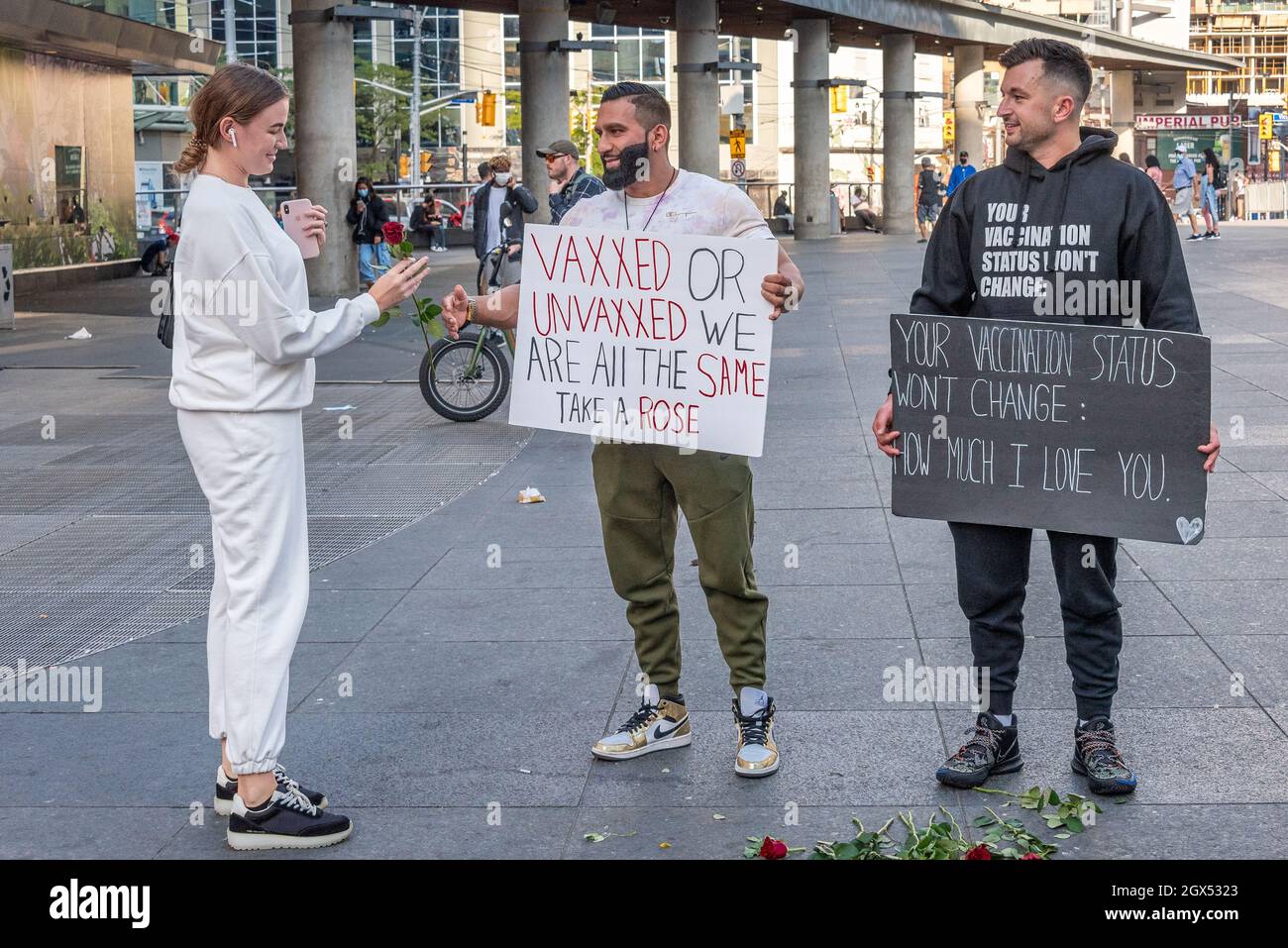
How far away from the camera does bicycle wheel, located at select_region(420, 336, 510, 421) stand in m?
12.5

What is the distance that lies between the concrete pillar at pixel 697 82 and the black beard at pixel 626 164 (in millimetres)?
36374

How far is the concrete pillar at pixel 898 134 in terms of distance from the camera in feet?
169

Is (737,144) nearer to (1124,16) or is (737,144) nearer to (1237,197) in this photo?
(1237,197)

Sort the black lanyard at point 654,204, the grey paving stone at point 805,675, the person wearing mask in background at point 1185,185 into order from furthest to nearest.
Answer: the person wearing mask in background at point 1185,185 → the grey paving stone at point 805,675 → the black lanyard at point 654,204

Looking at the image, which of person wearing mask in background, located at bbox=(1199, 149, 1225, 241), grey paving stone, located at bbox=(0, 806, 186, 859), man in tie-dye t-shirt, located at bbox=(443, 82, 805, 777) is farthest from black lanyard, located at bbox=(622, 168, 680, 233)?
person wearing mask in background, located at bbox=(1199, 149, 1225, 241)

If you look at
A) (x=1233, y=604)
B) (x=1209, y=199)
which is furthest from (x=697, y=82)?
(x=1233, y=604)

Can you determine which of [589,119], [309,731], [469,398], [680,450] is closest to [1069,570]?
[680,450]

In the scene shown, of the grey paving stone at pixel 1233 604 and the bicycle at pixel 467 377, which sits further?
the bicycle at pixel 467 377

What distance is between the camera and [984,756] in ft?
15.7

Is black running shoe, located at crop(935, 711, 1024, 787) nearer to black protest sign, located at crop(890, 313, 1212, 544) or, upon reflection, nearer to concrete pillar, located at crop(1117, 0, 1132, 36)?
black protest sign, located at crop(890, 313, 1212, 544)

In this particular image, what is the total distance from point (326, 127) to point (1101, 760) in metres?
23.4

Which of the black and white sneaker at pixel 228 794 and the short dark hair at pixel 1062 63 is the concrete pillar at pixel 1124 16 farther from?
the black and white sneaker at pixel 228 794

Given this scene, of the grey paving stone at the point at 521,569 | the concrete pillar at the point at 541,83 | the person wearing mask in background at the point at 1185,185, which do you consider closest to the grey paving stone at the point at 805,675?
the grey paving stone at the point at 521,569
